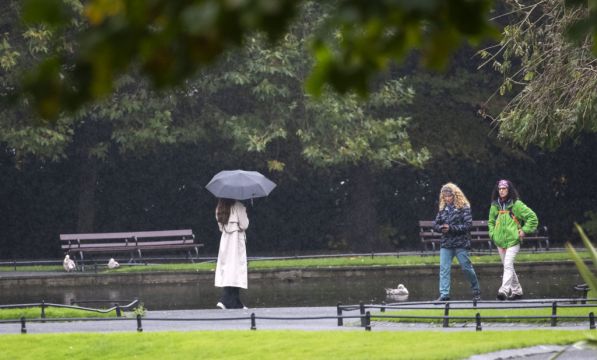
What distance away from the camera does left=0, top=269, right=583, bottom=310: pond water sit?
2255 centimetres

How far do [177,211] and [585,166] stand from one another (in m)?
11.0

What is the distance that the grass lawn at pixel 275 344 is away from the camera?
1270 centimetres

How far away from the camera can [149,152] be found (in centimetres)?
3591

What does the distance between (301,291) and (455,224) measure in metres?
5.93

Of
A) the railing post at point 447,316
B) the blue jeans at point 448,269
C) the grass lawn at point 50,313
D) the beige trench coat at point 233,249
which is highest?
the beige trench coat at point 233,249

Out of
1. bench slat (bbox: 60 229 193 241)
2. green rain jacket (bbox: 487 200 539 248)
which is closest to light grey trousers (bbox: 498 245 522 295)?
green rain jacket (bbox: 487 200 539 248)

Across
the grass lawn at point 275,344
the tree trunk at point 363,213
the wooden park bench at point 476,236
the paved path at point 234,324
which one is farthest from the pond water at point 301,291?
the tree trunk at point 363,213

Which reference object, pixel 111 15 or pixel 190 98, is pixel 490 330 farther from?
pixel 190 98

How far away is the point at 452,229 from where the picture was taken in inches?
757

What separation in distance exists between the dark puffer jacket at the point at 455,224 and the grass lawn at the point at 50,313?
4657 mm

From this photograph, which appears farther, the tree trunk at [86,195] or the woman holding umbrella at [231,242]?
the tree trunk at [86,195]

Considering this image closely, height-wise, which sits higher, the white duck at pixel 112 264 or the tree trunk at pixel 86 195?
the tree trunk at pixel 86 195

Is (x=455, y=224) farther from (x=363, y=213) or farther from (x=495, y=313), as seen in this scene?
(x=363, y=213)

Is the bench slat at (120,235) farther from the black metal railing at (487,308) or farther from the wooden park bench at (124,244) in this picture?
the black metal railing at (487,308)
